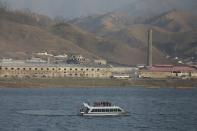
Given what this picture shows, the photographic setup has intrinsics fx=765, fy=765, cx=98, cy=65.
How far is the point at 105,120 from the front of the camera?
61656 millimetres

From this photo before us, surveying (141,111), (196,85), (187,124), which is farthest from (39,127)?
(196,85)

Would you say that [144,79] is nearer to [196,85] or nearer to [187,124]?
[196,85]

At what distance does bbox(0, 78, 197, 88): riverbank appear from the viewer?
125494mm

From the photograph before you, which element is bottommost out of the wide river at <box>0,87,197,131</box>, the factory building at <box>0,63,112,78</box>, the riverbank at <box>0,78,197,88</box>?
the wide river at <box>0,87,197,131</box>

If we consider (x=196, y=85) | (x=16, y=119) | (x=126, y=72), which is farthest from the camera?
(x=126, y=72)

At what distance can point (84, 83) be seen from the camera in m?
129

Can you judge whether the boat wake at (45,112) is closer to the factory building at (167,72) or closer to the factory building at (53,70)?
the factory building at (53,70)

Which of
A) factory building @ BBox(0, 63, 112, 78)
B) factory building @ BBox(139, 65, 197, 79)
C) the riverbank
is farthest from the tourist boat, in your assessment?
factory building @ BBox(139, 65, 197, 79)

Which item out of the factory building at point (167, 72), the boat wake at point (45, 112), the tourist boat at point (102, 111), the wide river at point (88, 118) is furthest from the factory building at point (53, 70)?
the tourist boat at point (102, 111)

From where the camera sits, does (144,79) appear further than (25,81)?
Yes

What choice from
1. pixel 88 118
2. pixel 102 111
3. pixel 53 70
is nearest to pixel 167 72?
pixel 53 70

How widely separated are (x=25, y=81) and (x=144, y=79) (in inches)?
908

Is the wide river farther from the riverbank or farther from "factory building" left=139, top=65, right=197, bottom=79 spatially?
"factory building" left=139, top=65, right=197, bottom=79

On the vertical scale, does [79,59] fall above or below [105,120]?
above
